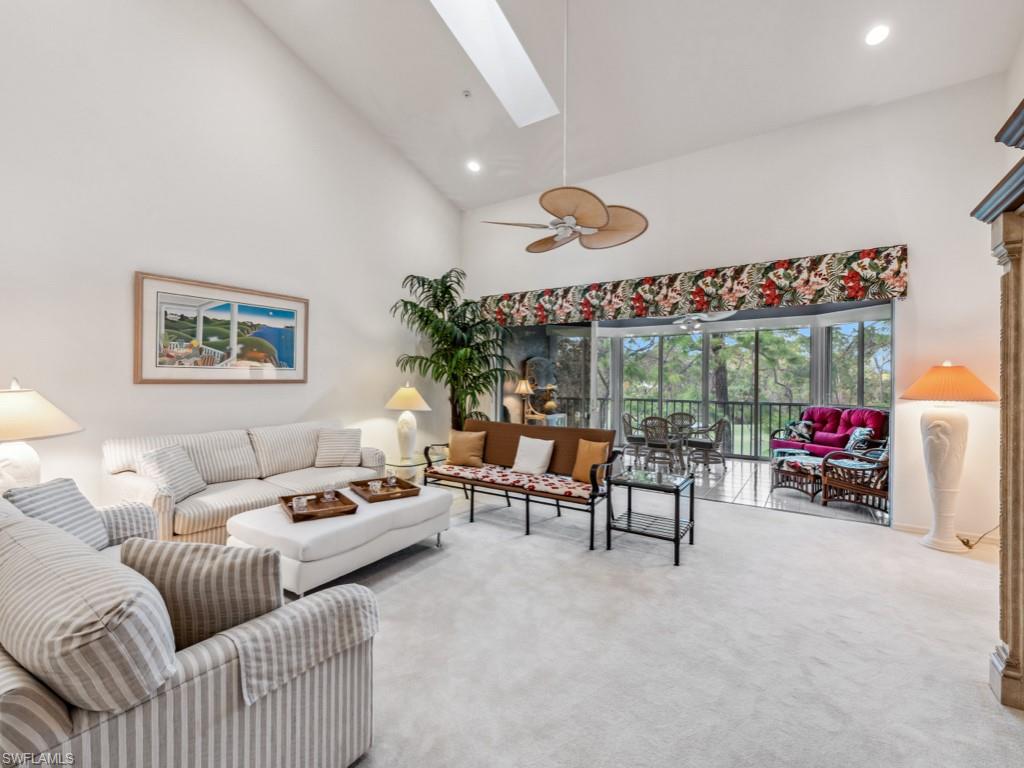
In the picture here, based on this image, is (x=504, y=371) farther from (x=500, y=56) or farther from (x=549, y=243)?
(x=500, y=56)

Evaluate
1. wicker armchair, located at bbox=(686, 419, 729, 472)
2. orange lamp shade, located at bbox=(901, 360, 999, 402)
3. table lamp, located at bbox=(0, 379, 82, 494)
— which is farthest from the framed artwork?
orange lamp shade, located at bbox=(901, 360, 999, 402)

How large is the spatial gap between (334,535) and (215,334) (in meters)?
2.52

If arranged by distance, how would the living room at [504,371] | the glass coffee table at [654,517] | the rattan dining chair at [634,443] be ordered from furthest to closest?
the rattan dining chair at [634,443]
the glass coffee table at [654,517]
the living room at [504,371]

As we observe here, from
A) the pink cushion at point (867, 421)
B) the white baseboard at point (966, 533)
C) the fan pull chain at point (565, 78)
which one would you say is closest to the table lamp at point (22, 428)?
the fan pull chain at point (565, 78)

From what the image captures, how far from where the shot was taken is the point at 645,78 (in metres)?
4.11

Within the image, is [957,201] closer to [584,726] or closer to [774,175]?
[774,175]

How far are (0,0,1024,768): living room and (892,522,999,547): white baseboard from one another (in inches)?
0.9

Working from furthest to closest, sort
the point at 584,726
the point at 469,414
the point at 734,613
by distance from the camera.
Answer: the point at 469,414 < the point at 734,613 < the point at 584,726

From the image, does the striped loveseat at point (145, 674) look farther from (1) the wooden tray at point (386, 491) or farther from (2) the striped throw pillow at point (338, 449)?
(2) the striped throw pillow at point (338, 449)

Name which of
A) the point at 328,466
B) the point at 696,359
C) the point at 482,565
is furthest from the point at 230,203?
the point at 696,359

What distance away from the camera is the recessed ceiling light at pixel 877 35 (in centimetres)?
342

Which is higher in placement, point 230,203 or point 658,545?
point 230,203

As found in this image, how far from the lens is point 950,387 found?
358cm

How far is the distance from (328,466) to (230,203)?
2556 mm
